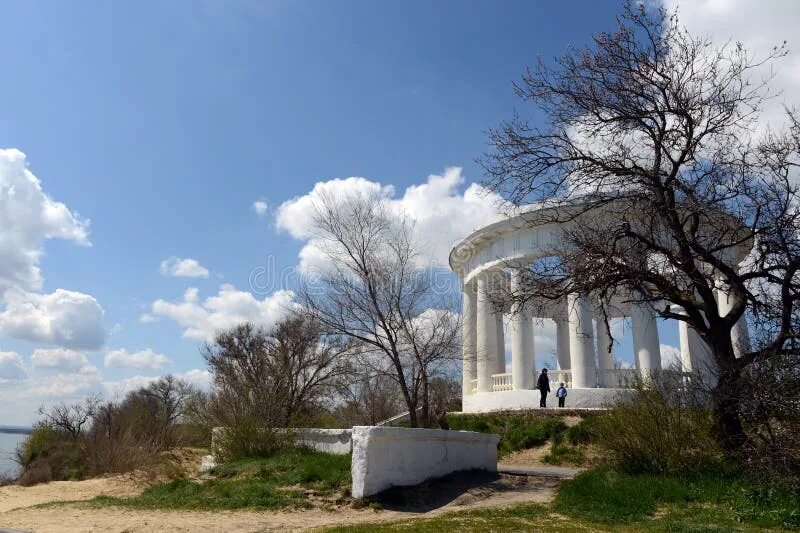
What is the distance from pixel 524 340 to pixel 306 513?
18010 mm

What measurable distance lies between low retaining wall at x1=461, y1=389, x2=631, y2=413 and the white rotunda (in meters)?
0.04

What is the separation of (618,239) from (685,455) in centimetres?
418

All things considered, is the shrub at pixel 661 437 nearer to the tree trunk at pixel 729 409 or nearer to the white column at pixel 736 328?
the tree trunk at pixel 729 409

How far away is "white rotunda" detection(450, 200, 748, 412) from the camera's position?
25.0m

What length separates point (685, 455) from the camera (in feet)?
36.2

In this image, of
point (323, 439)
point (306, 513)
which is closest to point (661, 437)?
point (306, 513)

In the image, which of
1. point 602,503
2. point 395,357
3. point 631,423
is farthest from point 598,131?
point 395,357

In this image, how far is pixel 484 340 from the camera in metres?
29.5

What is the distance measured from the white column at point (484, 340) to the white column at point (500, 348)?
267mm

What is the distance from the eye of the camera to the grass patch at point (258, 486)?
36.4ft

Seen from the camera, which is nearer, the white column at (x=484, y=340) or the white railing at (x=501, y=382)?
the white railing at (x=501, y=382)

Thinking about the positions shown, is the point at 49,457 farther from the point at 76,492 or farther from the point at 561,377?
the point at 561,377

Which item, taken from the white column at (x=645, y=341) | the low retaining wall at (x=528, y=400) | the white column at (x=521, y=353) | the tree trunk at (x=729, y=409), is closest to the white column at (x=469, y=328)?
the low retaining wall at (x=528, y=400)

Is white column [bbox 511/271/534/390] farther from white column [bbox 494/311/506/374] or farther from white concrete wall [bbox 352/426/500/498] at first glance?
white concrete wall [bbox 352/426/500/498]
